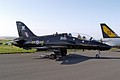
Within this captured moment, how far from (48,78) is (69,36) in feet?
37.1

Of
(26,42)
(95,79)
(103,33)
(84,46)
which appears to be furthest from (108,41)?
(95,79)

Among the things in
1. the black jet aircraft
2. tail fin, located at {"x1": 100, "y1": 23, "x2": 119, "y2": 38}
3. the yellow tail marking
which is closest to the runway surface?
the black jet aircraft

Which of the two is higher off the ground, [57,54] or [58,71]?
[57,54]

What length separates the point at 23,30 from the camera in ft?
76.8

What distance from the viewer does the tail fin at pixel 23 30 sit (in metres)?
23.2

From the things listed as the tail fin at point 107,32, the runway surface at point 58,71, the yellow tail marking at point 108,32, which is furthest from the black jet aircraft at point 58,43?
the yellow tail marking at point 108,32

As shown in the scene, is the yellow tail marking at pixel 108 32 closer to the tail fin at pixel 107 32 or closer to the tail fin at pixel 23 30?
the tail fin at pixel 107 32

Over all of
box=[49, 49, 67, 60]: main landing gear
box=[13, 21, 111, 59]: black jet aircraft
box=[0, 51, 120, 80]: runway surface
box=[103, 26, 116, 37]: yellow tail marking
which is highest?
box=[103, 26, 116, 37]: yellow tail marking

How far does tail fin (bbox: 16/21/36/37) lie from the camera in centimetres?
2317

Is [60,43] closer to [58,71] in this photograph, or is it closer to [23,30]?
[23,30]

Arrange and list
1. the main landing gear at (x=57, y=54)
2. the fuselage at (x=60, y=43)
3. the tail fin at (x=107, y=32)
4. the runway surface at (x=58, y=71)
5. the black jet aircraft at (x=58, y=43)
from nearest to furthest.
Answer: the runway surface at (x=58, y=71) → the main landing gear at (x=57, y=54) → the black jet aircraft at (x=58, y=43) → the fuselage at (x=60, y=43) → the tail fin at (x=107, y=32)

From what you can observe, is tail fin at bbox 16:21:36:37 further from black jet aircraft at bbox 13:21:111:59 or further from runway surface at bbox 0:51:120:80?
runway surface at bbox 0:51:120:80

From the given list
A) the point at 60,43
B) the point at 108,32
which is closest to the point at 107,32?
the point at 108,32

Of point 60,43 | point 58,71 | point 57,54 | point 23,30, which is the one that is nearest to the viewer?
point 58,71
